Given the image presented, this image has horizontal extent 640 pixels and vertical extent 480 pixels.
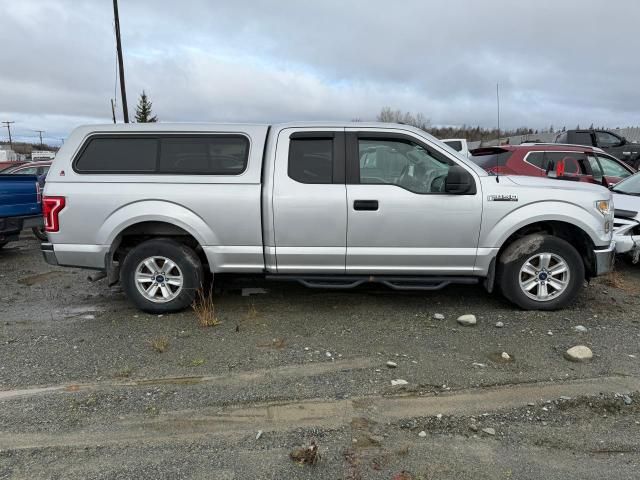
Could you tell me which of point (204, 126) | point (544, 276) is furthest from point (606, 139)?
point (204, 126)

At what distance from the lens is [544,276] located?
4.87 m

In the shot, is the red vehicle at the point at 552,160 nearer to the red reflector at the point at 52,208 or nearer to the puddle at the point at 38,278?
the red reflector at the point at 52,208

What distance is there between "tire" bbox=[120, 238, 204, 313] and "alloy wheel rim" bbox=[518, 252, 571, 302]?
3.36 metres

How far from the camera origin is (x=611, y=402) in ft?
10.7

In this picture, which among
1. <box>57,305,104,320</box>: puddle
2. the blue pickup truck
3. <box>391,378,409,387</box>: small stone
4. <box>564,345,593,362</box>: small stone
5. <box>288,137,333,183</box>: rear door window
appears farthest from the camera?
the blue pickup truck

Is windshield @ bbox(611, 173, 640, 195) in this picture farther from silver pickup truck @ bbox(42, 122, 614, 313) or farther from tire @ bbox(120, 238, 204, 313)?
tire @ bbox(120, 238, 204, 313)

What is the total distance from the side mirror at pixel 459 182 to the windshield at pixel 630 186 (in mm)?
4016

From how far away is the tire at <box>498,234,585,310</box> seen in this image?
4.79 m

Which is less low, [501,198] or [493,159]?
[493,159]

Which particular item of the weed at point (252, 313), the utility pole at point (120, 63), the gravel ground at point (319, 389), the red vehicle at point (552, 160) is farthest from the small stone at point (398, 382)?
the utility pole at point (120, 63)

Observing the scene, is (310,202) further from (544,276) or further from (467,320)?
(544,276)

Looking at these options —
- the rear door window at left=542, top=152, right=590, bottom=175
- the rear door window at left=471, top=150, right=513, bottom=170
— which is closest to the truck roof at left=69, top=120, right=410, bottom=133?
the rear door window at left=471, top=150, right=513, bottom=170

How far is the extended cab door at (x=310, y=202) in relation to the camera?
4703 millimetres

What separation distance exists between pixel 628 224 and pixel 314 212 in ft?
14.5
